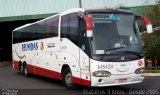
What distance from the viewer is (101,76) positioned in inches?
526

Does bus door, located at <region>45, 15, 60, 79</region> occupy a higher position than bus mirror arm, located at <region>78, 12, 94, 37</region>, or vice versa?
bus mirror arm, located at <region>78, 12, 94, 37</region>

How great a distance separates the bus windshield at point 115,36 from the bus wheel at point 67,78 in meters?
2.30

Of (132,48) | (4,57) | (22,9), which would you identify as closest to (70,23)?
(132,48)

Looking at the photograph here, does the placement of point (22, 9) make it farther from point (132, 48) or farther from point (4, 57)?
point (132, 48)

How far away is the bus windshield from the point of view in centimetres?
1356

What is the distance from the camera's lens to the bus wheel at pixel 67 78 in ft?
50.3

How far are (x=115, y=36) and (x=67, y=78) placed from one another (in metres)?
3.01

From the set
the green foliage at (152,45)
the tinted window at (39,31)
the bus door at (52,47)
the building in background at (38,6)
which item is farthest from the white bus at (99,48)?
the building in background at (38,6)

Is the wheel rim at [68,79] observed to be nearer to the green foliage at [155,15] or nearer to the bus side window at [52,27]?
the bus side window at [52,27]

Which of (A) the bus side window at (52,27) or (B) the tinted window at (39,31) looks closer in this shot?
(A) the bus side window at (52,27)

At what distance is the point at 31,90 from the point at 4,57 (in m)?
35.6

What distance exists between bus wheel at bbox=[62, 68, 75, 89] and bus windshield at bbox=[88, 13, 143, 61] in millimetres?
2297

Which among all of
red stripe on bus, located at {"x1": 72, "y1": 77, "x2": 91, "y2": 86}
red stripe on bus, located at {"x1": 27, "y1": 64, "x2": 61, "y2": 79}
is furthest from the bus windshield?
red stripe on bus, located at {"x1": 27, "y1": 64, "x2": 61, "y2": 79}

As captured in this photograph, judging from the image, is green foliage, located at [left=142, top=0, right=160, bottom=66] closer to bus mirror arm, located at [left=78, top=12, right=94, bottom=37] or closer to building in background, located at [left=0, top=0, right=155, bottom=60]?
building in background, located at [left=0, top=0, right=155, bottom=60]
